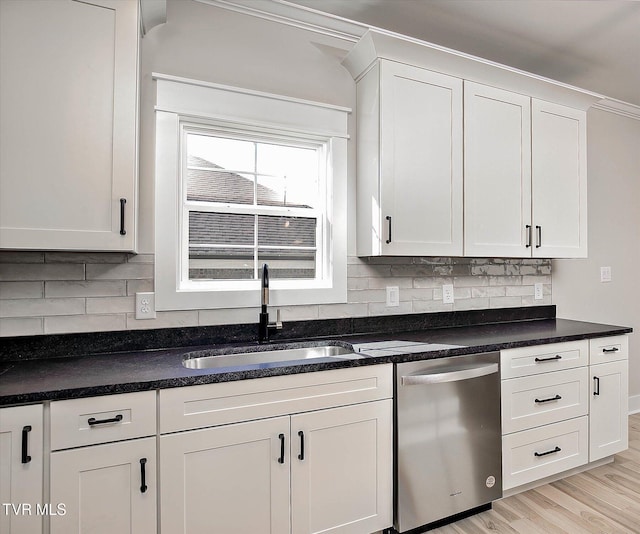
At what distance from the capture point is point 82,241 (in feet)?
5.23

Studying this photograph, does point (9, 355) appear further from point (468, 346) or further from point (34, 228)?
point (468, 346)

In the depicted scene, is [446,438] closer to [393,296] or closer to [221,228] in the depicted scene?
[393,296]

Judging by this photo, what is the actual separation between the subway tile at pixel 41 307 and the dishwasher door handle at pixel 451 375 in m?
1.56

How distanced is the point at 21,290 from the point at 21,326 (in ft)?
0.52

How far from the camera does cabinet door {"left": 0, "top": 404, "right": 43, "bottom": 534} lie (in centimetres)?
127

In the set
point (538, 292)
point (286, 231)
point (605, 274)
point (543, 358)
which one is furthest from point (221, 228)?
point (605, 274)

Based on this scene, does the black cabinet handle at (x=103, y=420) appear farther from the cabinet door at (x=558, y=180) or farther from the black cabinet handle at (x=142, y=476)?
the cabinet door at (x=558, y=180)

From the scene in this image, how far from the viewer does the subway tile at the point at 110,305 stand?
188 cm

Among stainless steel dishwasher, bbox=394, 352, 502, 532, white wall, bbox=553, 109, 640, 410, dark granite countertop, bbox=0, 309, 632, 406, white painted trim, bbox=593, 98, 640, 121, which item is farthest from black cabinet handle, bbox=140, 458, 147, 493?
white painted trim, bbox=593, 98, 640, 121

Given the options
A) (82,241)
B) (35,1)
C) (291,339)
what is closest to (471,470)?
(291,339)

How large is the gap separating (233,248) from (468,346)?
136cm

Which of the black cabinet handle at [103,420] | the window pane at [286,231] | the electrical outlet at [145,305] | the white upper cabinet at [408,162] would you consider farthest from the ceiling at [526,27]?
the black cabinet handle at [103,420]

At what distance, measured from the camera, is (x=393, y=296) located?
2553mm

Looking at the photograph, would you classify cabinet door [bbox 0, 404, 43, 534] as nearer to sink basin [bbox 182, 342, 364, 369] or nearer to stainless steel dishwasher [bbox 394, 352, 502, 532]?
sink basin [bbox 182, 342, 364, 369]
